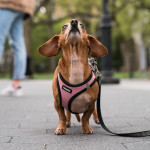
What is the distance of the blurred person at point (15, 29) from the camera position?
5.69 meters

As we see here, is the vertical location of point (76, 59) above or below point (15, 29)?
below

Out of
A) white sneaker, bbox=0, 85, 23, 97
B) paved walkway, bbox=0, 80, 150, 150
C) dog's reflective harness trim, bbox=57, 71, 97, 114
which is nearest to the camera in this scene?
paved walkway, bbox=0, 80, 150, 150

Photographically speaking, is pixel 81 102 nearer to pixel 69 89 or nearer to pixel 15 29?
pixel 69 89

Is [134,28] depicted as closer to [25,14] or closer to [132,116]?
[25,14]

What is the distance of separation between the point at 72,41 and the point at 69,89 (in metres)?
0.41

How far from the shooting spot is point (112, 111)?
14.6 ft

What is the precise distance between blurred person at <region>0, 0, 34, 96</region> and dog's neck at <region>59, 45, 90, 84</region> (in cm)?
309

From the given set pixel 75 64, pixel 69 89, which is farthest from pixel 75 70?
pixel 69 89

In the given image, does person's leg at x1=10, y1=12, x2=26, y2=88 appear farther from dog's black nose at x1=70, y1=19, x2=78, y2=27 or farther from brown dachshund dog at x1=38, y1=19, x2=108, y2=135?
dog's black nose at x1=70, y1=19, x2=78, y2=27

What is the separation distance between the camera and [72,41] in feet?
9.10

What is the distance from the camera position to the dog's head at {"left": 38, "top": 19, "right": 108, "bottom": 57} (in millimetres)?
2748

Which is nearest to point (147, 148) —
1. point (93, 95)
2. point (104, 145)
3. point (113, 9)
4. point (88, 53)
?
point (104, 145)

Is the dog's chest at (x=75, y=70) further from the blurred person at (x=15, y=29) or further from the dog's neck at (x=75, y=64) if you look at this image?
the blurred person at (x=15, y=29)

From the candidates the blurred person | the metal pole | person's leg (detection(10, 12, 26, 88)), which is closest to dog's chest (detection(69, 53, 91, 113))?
the blurred person
